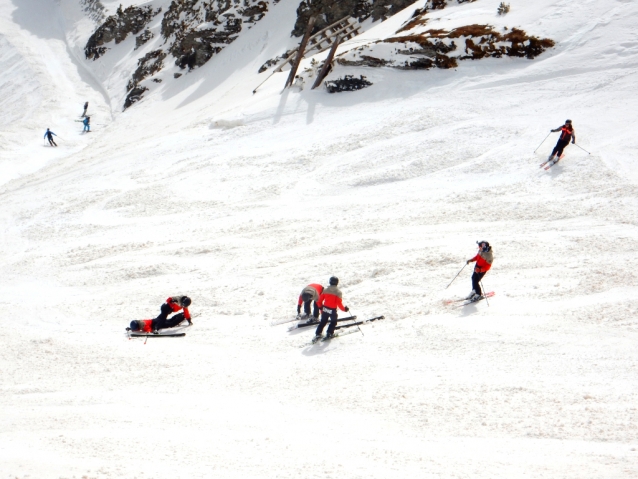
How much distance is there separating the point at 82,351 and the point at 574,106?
686 inches

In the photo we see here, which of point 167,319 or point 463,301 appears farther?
point 167,319

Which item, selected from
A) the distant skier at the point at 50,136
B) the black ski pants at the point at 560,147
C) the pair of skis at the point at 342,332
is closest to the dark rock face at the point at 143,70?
the distant skier at the point at 50,136

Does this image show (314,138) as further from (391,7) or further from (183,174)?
(391,7)

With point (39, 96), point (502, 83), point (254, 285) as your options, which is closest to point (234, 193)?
point (254, 285)

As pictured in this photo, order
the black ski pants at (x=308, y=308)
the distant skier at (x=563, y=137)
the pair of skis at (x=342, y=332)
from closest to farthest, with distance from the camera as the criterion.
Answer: the pair of skis at (x=342, y=332), the black ski pants at (x=308, y=308), the distant skier at (x=563, y=137)

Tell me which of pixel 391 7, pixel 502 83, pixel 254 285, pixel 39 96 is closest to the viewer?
pixel 254 285

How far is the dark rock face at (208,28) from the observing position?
37.7 metres

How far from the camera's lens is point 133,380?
9.50 m

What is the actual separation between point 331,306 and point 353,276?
9.13 ft

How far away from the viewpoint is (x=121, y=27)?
48.6 meters

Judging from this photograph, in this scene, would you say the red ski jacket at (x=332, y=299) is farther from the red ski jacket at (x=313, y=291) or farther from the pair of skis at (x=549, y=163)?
the pair of skis at (x=549, y=163)

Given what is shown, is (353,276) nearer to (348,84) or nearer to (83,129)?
(348,84)

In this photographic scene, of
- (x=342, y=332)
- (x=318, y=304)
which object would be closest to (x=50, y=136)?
(x=318, y=304)

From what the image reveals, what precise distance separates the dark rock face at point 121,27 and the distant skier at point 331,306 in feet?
149
